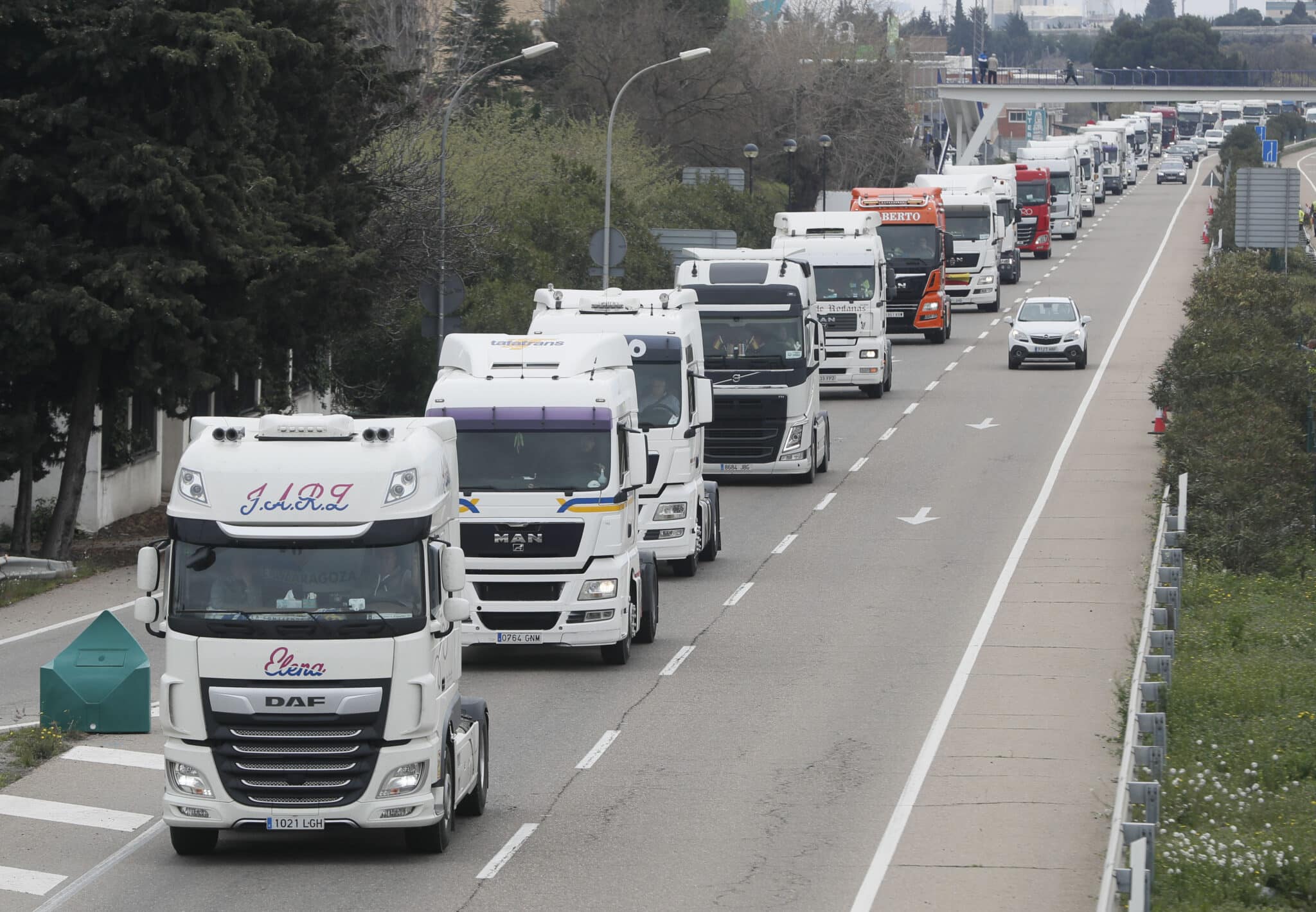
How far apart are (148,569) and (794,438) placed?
2091 cm

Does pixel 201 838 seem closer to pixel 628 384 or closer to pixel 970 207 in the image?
pixel 628 384

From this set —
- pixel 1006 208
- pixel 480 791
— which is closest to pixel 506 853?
pixel 480 791

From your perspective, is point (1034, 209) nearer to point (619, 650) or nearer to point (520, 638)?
point (619, 650)

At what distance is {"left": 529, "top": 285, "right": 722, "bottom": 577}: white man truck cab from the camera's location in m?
24.6

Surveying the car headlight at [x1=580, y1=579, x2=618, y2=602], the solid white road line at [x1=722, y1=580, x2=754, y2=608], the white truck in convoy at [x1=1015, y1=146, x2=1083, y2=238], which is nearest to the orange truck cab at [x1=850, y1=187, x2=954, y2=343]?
the solid white road line at [x1=722, y1=580, x2=754, y2=608]

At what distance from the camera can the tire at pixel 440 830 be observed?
13.1 m

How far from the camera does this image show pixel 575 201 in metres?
50.0

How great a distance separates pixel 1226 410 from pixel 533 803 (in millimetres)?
19558

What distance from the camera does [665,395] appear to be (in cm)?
2519

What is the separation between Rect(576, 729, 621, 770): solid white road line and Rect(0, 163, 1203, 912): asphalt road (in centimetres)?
7

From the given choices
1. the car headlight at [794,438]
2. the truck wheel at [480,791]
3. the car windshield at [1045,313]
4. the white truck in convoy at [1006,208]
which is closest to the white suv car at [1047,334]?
the car windshield at [1045,313]

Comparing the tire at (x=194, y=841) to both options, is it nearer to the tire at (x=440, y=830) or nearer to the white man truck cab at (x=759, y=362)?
the tire at (x=440, y=830)

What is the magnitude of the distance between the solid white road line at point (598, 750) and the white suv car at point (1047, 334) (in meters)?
34.5

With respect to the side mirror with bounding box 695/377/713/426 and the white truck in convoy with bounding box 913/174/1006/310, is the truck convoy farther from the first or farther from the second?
the side mirror with bounding box 695/377/713/426
